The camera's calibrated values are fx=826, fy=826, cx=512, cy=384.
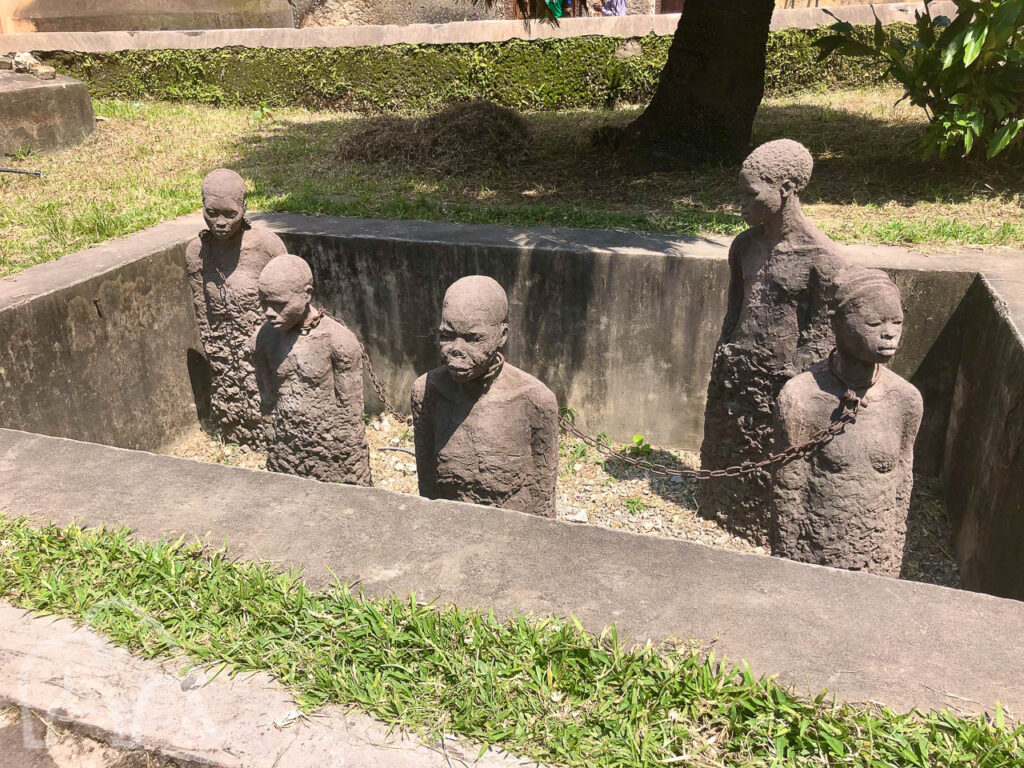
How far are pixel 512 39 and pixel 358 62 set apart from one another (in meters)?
2.45

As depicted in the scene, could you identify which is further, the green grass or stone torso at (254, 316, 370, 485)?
stone torso at (254, 316, 370, 485)

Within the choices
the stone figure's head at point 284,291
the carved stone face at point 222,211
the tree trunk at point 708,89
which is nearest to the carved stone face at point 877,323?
the stone figure's head at point 284,291

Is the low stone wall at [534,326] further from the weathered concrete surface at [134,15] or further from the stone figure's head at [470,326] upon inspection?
the weathered concrete surface at [134,15]

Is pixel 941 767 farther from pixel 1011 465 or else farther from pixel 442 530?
pixel 1011 465

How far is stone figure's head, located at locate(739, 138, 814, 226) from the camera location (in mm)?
4258

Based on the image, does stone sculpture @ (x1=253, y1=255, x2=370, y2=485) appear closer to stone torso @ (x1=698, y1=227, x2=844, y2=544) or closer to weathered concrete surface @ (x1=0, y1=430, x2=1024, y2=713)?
weathered concrete surface @ (x1=0, y1=430, x2=1024, y2=713)

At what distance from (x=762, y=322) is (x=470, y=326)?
1.90 metres

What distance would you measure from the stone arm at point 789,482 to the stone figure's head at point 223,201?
382 centimetres

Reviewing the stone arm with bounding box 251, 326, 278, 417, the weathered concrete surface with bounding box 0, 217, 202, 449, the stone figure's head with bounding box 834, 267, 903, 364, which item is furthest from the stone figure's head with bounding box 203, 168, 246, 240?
the stone figure's head with bounding box 834, 267, 903, 364

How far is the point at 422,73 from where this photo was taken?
41.8ft

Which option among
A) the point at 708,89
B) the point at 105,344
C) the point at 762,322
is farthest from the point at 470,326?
the point at 708,89

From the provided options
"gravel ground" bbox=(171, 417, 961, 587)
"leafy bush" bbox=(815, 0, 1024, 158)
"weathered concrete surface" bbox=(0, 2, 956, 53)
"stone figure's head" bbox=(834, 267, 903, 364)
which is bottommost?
"gravel ground" bbox=(171, 417, 961, 587)

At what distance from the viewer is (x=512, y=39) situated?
1250 cm

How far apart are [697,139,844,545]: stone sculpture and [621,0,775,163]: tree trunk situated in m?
4.33
